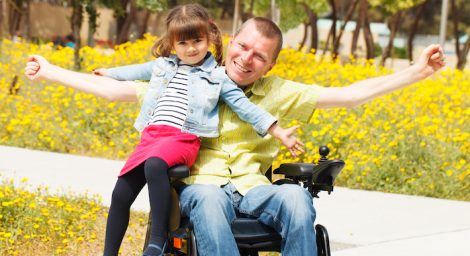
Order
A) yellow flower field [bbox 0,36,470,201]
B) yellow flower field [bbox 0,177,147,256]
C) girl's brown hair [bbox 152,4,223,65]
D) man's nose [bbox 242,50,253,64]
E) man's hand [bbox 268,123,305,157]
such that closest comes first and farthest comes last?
man's hand [bbox 268,123,305,157] < girl's brown hair [bbox 152,4,223,65] < man's nose [bbox 242,50,253,64] < yellow flower field [bbox 0,177,147,256] < yellow flower field [bbox 0,36,470,201]

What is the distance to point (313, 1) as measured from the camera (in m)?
27.0

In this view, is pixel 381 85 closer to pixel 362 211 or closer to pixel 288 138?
pixel 288 138

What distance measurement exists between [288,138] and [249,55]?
0.43 metres

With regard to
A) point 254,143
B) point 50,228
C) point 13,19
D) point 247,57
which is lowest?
point 50,228

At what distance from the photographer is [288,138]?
3479mm

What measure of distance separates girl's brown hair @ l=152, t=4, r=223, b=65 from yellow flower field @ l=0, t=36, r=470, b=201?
4.39 meters

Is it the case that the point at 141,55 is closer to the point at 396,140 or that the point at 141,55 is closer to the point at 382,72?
the point at 382,72

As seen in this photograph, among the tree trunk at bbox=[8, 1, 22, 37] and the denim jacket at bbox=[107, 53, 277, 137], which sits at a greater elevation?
the tree trunk at bbox=[8, 1, 22, 37]

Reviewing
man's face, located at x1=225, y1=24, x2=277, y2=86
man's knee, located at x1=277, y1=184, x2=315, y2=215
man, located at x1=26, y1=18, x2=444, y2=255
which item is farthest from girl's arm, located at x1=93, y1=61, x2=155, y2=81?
man's knee, located at x1=277, y1=184, x2=315, y2=215

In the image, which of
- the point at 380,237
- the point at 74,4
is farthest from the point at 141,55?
the point at 380,237

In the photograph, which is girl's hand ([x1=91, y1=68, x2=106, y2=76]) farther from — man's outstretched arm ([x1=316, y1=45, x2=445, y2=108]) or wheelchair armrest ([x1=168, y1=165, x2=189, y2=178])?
man's outstretched arm ([x1=316, y1=45, x2=445, y2=108])

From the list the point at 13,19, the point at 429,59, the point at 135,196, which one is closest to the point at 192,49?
the point at 135,196

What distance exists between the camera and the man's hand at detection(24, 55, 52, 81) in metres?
3.92

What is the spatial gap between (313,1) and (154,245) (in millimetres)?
24022
